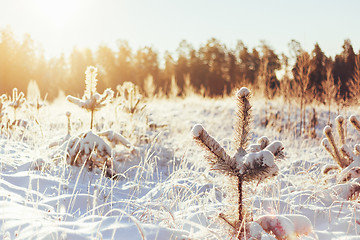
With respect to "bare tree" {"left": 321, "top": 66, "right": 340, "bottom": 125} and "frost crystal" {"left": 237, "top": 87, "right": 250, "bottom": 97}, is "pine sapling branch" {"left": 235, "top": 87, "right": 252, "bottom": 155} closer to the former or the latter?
"frost crystal" {"left": 237, "top": 87, "right": 250, "bottom": 97}

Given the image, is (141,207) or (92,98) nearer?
(141,207)

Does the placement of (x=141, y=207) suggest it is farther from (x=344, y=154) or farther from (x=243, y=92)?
(x=344, y=154)

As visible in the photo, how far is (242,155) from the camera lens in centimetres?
143

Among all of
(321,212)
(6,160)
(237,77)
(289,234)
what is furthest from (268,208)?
(237,77)

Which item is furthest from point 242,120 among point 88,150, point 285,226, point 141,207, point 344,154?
point 88,150

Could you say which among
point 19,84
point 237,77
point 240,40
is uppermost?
point 240,40

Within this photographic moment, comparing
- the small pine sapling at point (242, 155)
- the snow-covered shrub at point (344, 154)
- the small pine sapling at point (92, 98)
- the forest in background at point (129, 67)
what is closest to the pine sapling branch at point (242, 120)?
the small pine sapling at point (242, 155)

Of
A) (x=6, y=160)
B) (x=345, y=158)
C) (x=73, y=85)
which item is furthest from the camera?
(x=73, y=85)

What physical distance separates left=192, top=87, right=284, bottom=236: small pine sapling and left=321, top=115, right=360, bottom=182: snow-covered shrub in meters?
1.69

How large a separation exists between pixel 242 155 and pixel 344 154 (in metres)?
2.16

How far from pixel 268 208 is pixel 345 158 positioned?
134 centimetres

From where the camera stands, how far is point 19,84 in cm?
3042

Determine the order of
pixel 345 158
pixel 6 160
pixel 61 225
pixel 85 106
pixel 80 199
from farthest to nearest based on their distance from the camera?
pixel 85 106, pixel 6 160, pixel 345 158, pixel 80 199, pixel 61 225

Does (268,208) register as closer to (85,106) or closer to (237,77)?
(85,106)
